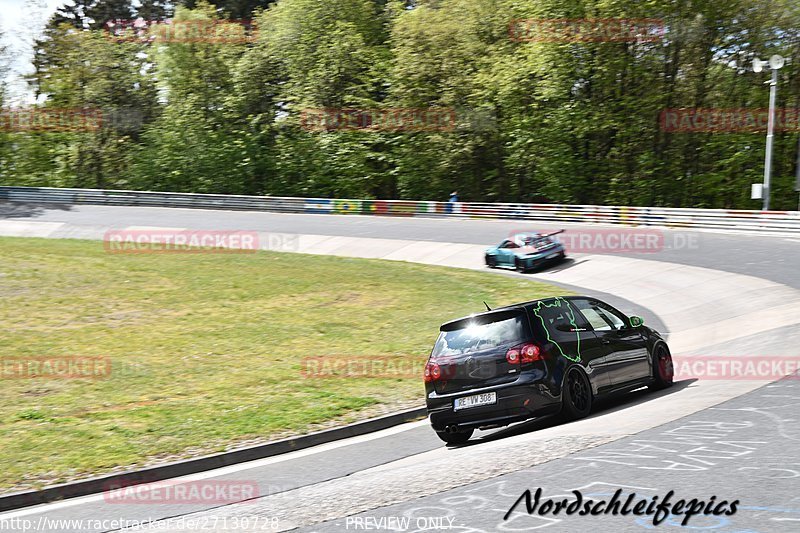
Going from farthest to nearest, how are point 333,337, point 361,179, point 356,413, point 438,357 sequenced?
point 361,179 < point 333,337 < point 356,413 < point 438,357

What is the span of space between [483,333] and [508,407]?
0.95 meters

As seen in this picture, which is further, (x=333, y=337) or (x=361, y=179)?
(x=361, y=179)

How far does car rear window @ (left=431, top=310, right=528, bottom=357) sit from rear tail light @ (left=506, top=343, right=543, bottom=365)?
0.11 meters

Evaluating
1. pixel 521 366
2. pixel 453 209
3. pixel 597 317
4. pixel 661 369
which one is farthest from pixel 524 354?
pixel 453 209

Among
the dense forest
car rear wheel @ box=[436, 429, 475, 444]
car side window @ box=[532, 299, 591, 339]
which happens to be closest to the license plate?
car rear wheel @ box=[436, 429, 475, 444]

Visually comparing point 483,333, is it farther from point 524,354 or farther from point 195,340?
point 195,340

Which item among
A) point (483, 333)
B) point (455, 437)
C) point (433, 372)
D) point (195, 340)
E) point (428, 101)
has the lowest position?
point (195, 340)

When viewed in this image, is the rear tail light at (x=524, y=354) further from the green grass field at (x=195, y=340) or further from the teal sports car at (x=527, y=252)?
the teal sports car at (x=527, y=252)

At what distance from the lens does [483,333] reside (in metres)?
10.0

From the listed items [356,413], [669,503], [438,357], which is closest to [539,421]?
[438,357]

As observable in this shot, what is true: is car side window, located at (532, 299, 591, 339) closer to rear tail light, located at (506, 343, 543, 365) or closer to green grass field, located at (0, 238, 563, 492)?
rear tail light, located at (506, 343, 543, 365)

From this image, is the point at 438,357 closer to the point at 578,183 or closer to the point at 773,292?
the point at 773,292

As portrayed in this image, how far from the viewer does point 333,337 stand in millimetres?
18891

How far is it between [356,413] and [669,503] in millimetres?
6459
